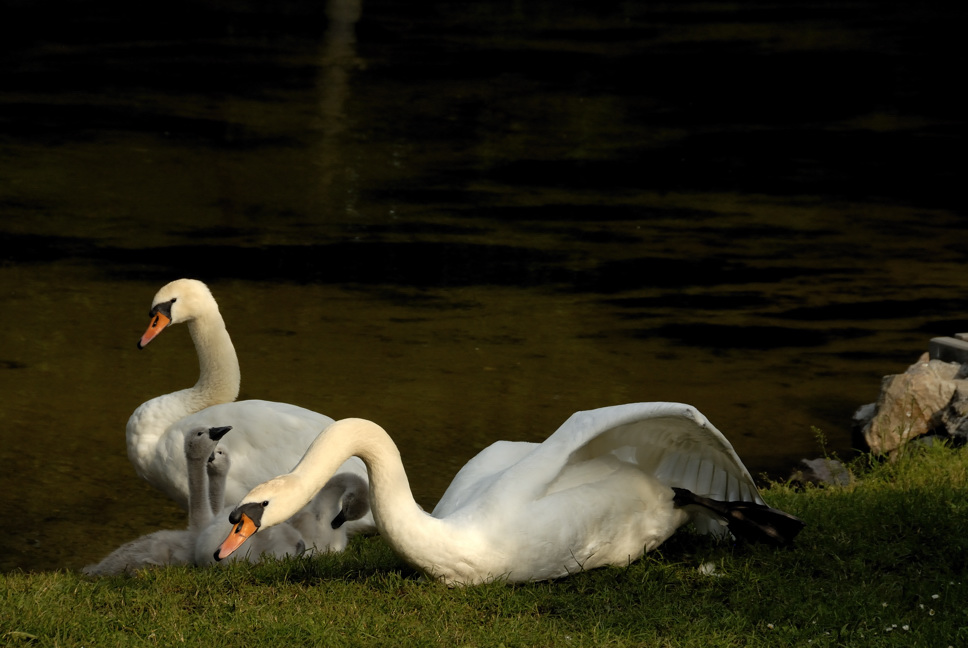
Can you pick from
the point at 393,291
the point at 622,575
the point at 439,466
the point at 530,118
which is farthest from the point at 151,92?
the point at 622,575

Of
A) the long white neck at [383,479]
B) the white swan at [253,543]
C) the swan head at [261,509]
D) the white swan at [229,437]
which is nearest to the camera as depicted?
the swan head at [261,509]

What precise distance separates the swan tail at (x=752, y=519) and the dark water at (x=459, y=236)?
7.14 ft

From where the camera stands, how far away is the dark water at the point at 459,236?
8414mm

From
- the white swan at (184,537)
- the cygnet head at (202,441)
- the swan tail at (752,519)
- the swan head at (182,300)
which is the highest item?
the swan head at (182,300)

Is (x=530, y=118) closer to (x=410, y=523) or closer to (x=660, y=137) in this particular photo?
(x=660, y=137)

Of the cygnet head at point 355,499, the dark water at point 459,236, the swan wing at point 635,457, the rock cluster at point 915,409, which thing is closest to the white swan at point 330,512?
the cygnet head at point 355,499

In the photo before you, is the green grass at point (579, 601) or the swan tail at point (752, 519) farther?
the swan tail at point (752, 519)

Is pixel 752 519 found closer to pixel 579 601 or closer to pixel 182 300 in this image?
pixel 579 601

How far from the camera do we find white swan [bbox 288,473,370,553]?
598cm

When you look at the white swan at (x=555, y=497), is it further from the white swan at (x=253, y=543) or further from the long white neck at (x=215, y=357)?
the long white neck at (x=215, y=357)

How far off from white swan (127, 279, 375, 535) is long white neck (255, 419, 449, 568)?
5.53ft

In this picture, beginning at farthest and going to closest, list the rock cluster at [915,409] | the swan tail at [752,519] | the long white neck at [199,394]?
the rock cluster at [915,409] < the long white neck at [199,394] < the swan tail at [752,519]

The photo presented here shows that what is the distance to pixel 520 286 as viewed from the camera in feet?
36.1

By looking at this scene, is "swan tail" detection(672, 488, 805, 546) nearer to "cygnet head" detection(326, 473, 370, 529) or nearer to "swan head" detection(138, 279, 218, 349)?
"cygnet head" detection(326, 473, 370, 529)
